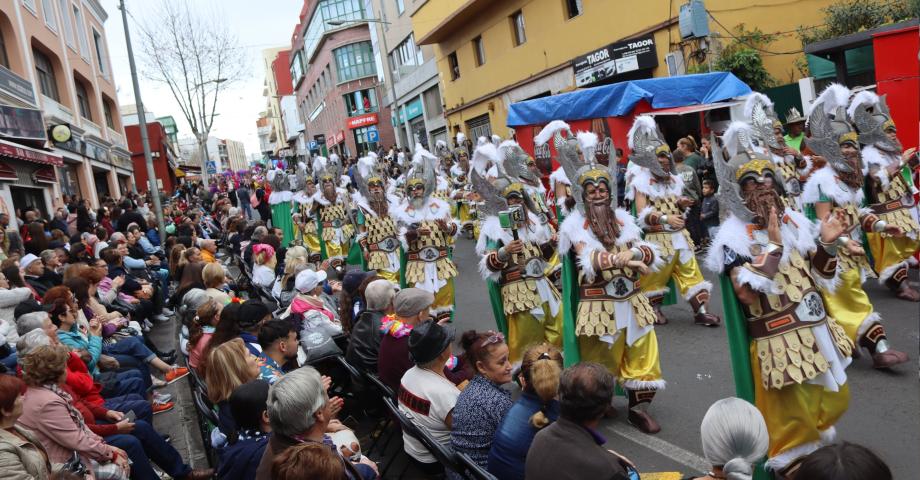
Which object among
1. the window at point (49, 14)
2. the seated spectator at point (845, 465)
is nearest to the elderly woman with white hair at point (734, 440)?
the seated spectator at point (845, 465)

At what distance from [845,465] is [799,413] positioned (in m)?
2.13

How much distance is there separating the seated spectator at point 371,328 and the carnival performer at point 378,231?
368cm

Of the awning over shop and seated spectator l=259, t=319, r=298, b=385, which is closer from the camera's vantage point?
seated spectator l=259, t=319, r=298, b=385

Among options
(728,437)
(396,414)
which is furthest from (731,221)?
(396,414)

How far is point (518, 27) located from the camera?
2417cm

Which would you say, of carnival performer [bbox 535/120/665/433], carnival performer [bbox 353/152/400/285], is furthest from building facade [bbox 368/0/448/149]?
carnival performer [bbox 535/120/665/433]

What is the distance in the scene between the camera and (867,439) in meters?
4.38

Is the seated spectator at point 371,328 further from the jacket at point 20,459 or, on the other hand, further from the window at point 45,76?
the window at point 45,76

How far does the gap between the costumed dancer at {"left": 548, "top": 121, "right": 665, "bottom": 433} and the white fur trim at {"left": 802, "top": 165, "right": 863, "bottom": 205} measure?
2.09 metres

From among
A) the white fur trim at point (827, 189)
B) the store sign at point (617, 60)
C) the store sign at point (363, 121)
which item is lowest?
the white fur trim at point (827, 189)

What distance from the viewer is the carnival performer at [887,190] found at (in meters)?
6.67

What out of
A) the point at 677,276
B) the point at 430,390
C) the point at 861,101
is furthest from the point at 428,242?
the point at 861,101

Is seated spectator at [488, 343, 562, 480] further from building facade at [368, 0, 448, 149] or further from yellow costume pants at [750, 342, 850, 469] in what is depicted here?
building facade at [368, 0, 448, 149]

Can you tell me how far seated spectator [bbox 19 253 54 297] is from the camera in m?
7.48
